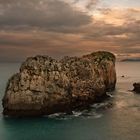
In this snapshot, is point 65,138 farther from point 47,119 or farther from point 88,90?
point 88,90

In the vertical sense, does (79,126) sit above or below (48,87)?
below

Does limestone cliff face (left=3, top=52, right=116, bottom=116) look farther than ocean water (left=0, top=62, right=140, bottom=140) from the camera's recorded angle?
Yes

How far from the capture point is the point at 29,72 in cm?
7875

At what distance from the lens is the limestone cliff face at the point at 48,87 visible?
74.9 meters

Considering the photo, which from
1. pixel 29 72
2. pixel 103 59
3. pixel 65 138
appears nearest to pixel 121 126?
pixel 65 138

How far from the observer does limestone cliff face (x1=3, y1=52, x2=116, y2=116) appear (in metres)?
74.9

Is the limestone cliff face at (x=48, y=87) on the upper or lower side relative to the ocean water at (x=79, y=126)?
upper

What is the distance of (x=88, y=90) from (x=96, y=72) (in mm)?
12283

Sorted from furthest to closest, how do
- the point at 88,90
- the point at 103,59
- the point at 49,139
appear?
the point at 103,59
the point at 88,90
the point at 49,139

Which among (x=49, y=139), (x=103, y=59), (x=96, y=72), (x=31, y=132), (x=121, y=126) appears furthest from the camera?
(x=103, y=59)

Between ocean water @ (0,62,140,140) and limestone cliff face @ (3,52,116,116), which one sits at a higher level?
limestone cliff face @ (3,52,116,116)

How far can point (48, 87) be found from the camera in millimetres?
78375

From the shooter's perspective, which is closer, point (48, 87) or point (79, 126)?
point (79, 126)

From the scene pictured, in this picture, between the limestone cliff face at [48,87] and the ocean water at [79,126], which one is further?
the limestone cliff face at [48,87]
